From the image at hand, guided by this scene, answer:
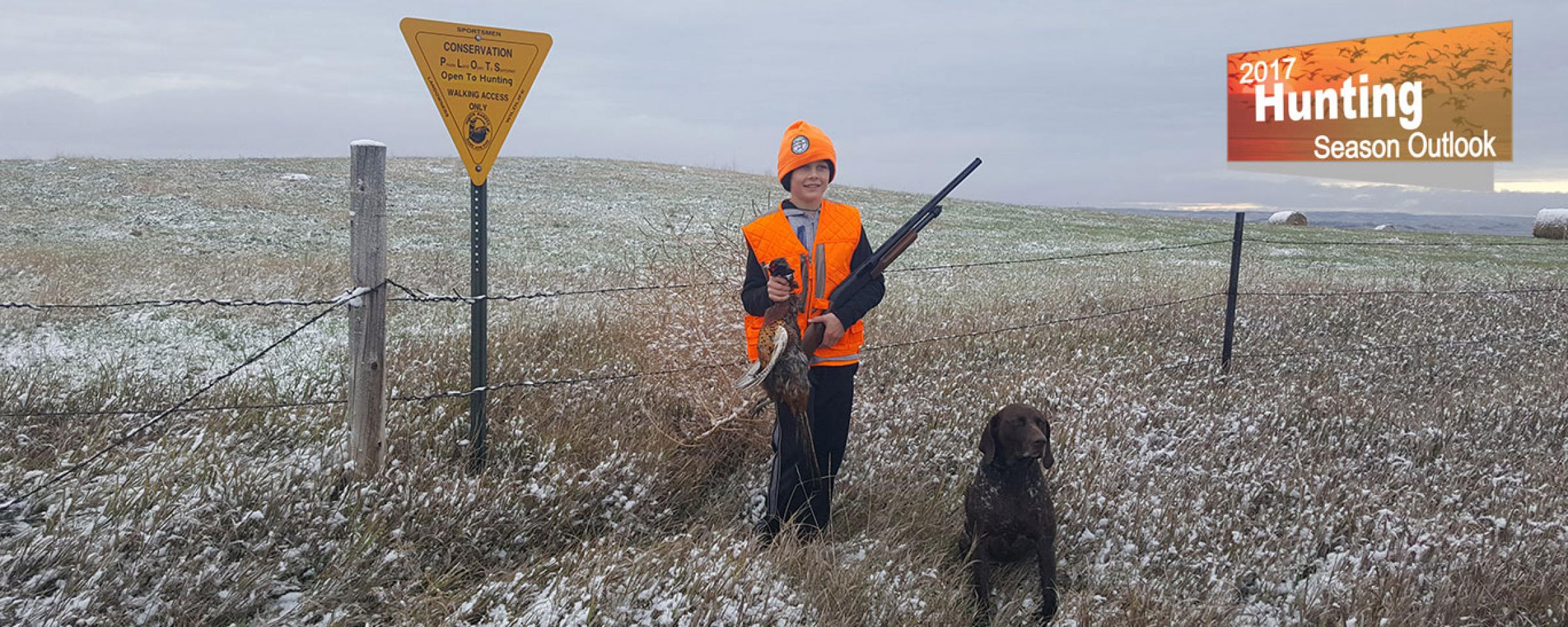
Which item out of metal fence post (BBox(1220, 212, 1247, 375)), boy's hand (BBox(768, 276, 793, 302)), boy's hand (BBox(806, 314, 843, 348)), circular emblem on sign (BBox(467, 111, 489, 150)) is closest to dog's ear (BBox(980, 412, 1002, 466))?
boy's hand (BBox(806, 314, 843, 348))

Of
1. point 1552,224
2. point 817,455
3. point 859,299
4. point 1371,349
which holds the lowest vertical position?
point 817,455

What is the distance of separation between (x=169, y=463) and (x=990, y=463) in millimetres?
3546

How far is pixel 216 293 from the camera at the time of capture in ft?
32.7

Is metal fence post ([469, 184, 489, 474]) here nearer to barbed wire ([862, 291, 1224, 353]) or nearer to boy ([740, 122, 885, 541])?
boy ([740, 122, 885, 541])

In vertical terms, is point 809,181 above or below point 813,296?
above

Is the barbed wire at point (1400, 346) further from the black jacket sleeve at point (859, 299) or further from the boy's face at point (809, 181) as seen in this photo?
the boy's face at point (809, 181)

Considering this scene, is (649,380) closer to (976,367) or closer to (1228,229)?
(976,367)

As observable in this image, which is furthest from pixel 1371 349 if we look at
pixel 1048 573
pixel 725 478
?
pixel 725 478

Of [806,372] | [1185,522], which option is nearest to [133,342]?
[806,372]

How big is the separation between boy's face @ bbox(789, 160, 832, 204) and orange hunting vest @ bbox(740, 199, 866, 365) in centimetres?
8

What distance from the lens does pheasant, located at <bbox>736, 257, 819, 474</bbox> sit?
371cm

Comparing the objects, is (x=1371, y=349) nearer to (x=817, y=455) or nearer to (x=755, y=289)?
(x=817, y=455)

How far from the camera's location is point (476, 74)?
4.36 meters

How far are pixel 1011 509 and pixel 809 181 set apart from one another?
1629mm
